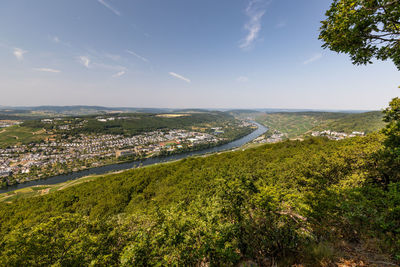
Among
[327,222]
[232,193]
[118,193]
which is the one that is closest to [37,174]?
[118,193]

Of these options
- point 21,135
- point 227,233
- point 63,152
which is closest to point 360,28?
point 227,233

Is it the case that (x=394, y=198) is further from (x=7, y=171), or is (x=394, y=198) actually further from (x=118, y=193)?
(x=7, y=171)

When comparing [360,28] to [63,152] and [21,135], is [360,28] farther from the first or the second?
[21,135]

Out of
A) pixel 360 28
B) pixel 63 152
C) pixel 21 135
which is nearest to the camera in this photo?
pixel 360 28

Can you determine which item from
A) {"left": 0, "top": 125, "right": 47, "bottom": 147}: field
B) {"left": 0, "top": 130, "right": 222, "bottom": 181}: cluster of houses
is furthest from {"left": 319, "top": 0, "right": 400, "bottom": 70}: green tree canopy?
{"left": 0, "top": 125, "right": 47, "bottom": 147}: field

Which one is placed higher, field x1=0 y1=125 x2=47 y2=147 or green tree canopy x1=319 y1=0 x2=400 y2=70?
green tree canopy x1=319 y1=0 x2=400 y2=70

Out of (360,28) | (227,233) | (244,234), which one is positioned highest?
(360,28)

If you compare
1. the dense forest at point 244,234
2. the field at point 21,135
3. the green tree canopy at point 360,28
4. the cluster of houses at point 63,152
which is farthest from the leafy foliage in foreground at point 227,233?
the field at point 21,135

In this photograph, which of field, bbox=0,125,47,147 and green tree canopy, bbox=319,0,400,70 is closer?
green tree canopy, bbox=319,0,400,70

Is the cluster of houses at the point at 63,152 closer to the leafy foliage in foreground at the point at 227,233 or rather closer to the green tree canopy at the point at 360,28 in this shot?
the leafy foliage in foreground at the point at 227,233

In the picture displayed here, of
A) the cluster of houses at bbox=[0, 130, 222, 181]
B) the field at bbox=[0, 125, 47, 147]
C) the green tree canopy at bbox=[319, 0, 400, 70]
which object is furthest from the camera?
the field at bbox=[0, 125, 47, 147]

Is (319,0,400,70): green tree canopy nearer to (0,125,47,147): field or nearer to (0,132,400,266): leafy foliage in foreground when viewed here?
(0,132,400,266): leafy foliage in foreground
